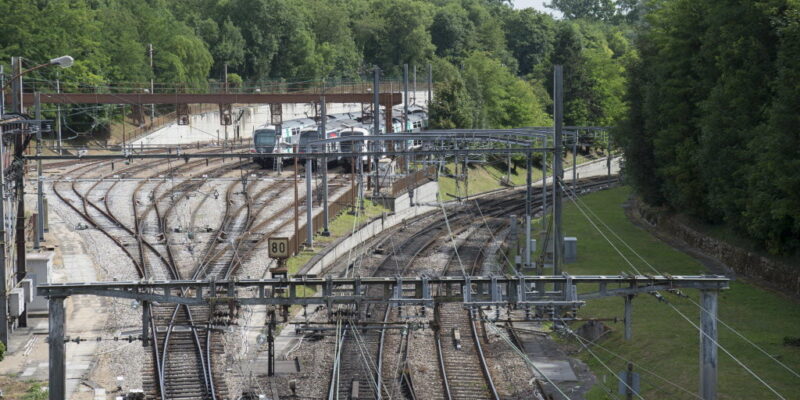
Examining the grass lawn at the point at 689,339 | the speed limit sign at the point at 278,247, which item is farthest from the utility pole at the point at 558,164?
the speed limit sign at the point at 278,247

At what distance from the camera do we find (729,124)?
104 feet

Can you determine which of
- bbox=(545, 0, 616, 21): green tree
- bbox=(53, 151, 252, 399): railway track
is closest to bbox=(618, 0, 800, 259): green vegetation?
bbox=(53, 151, 252, 399): railway track

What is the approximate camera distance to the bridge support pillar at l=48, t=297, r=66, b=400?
15312mm

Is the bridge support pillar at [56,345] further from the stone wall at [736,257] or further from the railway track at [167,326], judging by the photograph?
the stone wall at [736,257]

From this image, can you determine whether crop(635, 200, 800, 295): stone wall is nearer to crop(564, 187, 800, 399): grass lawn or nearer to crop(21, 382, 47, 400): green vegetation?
crop(564, 187, 800, 399): grass lawn

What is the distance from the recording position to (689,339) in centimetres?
→ 2183

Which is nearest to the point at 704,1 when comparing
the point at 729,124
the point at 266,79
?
the point at 729,124

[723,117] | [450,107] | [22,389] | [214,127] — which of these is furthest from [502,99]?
[22,389]

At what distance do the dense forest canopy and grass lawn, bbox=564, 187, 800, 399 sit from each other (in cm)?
238

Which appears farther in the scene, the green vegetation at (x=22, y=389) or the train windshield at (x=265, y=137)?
the train windshield at (x=265, y=137)

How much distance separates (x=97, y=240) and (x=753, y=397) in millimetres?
22840

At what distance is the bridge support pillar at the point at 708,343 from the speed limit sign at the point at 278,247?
10.9 m

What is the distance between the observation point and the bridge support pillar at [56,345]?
15.3 m

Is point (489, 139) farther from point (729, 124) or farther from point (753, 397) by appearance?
point (753, 397)
